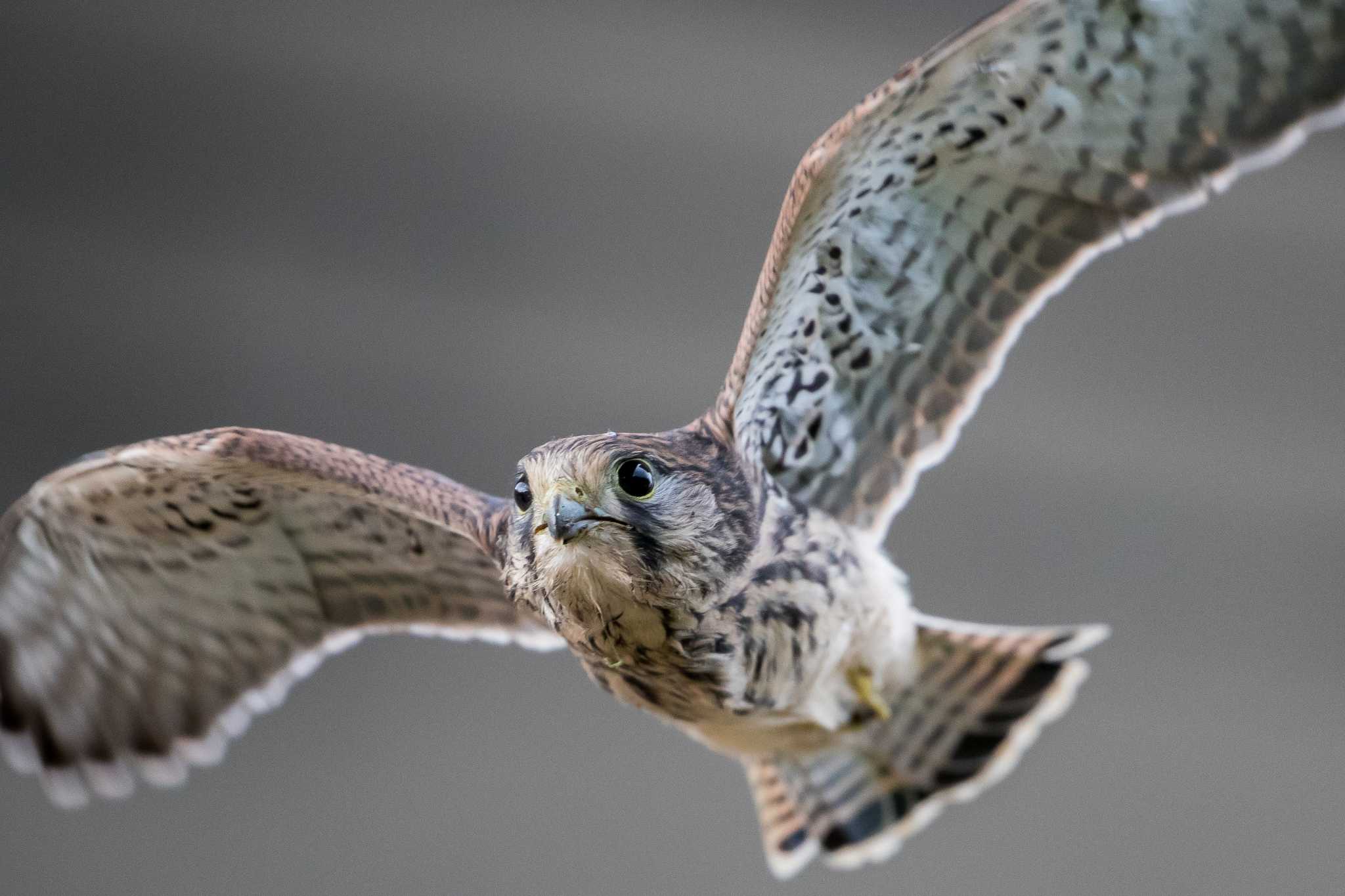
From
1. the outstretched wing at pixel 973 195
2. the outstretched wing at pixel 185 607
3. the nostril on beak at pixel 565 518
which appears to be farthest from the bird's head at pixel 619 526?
the outstretched wing at pixel 185 607

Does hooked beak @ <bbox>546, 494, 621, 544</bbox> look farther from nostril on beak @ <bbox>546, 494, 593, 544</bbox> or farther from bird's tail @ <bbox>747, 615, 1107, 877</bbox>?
bird's tail @ <bbox>747, 615, 1107, 877</bbox>

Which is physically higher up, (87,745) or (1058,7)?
(1058,7)

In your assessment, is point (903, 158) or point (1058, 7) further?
point (903, 158)

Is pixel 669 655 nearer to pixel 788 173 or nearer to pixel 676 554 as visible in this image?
pixel 676 554

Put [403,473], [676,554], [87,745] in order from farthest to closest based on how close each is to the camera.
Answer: [87,745]
[403,473]
[676,554]

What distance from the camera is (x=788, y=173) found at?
5391mm

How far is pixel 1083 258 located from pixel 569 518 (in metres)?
1.19

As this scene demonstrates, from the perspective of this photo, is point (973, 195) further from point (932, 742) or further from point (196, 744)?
point (196, 744)

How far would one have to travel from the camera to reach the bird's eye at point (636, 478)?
231 centimetres

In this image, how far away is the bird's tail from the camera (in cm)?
310

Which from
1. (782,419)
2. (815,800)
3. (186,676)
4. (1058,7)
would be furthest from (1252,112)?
(186,676)

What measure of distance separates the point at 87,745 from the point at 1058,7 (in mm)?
2532

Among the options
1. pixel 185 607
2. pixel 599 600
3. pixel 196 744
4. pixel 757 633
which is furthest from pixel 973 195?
pixel 196 744

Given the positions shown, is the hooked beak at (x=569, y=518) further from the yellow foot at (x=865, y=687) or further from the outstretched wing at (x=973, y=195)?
the yellow foot at (x=865, y=687)
